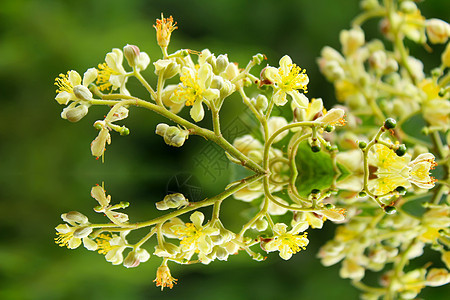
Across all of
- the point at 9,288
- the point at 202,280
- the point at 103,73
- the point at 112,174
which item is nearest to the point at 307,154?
the point at 103,73

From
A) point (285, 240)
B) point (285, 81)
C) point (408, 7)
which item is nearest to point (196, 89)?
point (285, 81)

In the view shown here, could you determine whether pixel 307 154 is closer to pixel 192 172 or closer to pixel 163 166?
pixel 192 172

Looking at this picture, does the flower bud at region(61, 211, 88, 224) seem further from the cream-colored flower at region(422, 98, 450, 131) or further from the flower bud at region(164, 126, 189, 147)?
the cream-colored flower at region(422, 98, 450, 131)

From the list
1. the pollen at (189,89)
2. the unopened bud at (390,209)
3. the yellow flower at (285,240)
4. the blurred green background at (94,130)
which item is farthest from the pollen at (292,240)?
the blurred green background at (94,130)

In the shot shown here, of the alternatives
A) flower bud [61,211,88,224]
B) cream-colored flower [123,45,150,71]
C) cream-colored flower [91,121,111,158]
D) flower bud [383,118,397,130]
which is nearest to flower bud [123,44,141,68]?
cream-colored flower [123,45,150,71]

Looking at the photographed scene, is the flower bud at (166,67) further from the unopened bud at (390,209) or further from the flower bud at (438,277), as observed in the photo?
the flower bud at (438,277)

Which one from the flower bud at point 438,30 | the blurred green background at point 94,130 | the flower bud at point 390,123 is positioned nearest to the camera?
the flower bud at point 390,123

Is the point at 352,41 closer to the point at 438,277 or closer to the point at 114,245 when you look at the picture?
the point at 438,277

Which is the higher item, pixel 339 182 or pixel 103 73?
pixel 103 73
